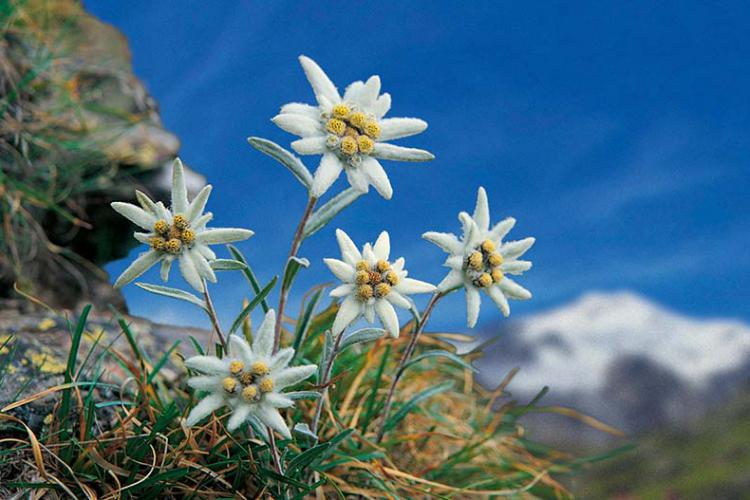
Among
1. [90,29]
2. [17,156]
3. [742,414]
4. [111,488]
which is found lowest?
[111,488]

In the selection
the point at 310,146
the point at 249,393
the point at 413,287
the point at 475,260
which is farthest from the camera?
the point at 475,260

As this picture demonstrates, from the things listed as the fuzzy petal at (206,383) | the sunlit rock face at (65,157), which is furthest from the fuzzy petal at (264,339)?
the sunlit rock face at (65,157)

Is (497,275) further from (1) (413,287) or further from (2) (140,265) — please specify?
(2) (140,265)

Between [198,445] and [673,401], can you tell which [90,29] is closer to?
[198,445]

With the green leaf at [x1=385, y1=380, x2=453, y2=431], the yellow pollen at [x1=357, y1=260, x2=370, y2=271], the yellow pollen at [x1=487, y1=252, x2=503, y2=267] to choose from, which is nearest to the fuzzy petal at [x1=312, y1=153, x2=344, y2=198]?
the yellow pollen at [x1=357, y1=260, x2=370, y2=271]

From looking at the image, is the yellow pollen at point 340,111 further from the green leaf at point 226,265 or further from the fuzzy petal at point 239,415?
the fuzzy petal at point 239,415

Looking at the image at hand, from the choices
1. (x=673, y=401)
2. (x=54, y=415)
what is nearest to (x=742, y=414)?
(x=673, y=401)

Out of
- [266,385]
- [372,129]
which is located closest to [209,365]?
[266,385]
